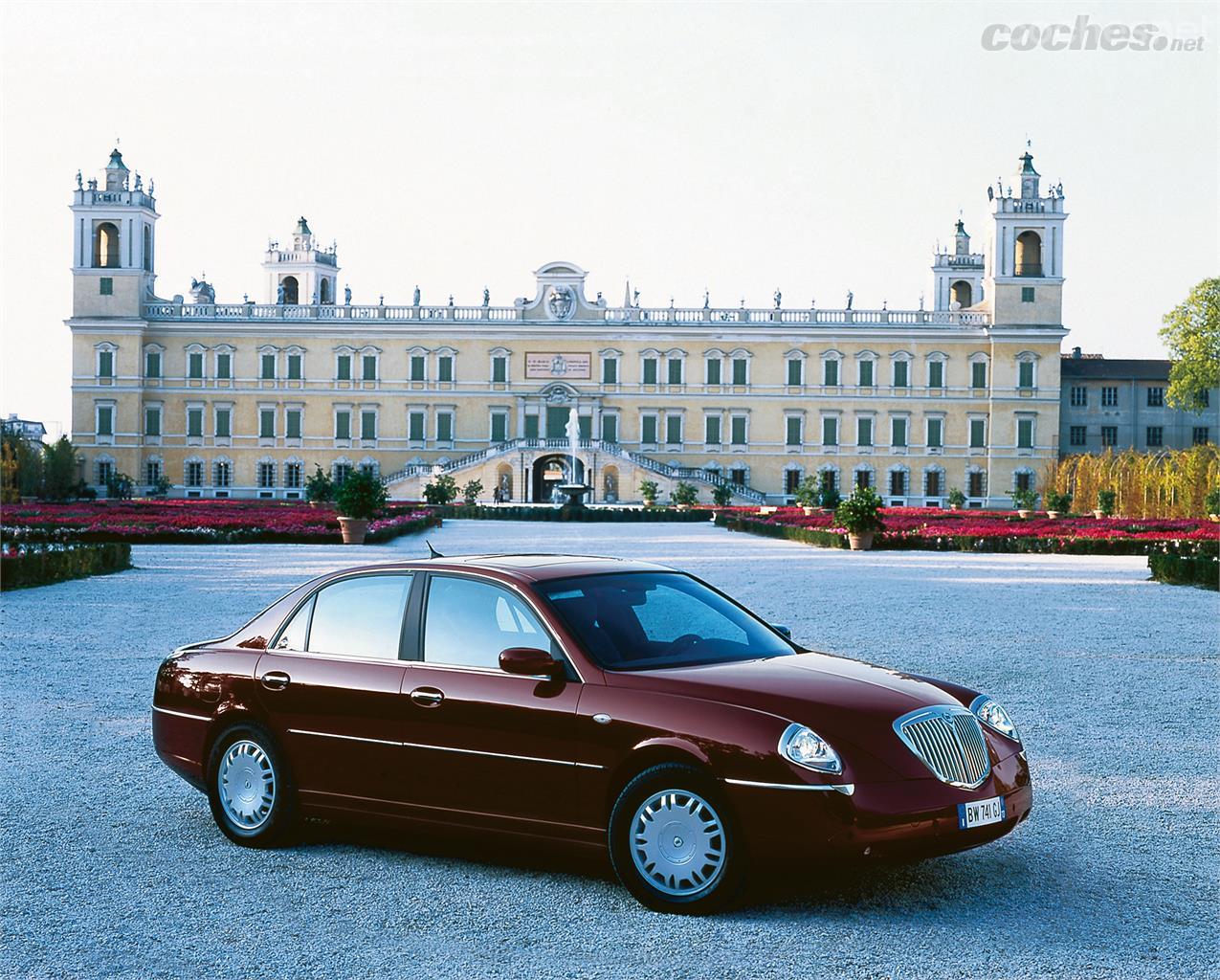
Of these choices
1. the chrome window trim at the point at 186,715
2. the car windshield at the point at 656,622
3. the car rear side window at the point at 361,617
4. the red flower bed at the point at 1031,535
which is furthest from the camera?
the red flower bed at the point at 1031,535

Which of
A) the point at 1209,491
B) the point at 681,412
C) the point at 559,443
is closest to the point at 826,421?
the point at 681,412

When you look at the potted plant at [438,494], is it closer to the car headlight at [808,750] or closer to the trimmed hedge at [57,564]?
the trimmed hedge at [57,564]

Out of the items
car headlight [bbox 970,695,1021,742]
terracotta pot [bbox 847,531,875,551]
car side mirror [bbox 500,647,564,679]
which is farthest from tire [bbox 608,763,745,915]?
terracotta pot [bbox 847,531,875,551]

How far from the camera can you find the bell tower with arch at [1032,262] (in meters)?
70.4

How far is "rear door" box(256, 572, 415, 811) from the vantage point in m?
6.00

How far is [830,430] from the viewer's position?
72125 mm

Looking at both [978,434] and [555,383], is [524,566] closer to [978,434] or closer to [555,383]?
[555,383]

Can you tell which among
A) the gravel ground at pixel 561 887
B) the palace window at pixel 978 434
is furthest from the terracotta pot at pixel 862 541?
the palace window at pixel 978 434

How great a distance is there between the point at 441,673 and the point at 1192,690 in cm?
672

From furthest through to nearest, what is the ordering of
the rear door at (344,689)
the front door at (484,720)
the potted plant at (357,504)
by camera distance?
the potted plant at (357,504) < the rear door at (344,689) < the front door at (484,720)

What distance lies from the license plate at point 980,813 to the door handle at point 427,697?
209 centimetres

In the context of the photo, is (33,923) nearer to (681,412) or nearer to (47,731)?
(47,731)

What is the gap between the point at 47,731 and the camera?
8641 mm

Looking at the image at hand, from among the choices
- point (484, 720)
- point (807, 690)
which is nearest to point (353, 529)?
point (484, 720)
